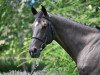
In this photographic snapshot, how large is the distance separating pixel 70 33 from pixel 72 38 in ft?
0.30

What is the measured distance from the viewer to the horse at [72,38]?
678 cm

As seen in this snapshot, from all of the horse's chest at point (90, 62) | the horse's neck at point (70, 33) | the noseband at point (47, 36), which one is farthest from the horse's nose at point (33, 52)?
the horse's chest at point (90, 62)

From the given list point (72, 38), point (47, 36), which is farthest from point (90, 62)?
point (47, 36)

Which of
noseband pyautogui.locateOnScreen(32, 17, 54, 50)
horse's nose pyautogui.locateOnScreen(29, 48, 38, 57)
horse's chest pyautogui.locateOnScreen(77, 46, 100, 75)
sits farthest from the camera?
noseband pyautogui.locateOnScreen(32, 17, 54, 50)

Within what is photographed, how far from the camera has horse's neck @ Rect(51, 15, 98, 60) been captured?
712cm

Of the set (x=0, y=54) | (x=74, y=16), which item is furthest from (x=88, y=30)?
(x=0, y=54)

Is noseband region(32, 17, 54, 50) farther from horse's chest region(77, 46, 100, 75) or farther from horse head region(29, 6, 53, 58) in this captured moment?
horse's chest region(77, 46, 100, 75)

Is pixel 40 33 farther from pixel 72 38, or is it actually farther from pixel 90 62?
pixel 90 62

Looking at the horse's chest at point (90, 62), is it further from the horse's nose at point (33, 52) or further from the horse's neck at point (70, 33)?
the horse's nose at point (33, 52)

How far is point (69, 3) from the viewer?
35.0ft

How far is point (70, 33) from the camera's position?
7.15 meters

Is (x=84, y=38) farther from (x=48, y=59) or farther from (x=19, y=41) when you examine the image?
(x=19, y=41)

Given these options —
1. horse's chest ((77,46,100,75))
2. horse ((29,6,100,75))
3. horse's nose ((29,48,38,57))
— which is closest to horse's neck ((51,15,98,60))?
horse ((29,6,100,75))

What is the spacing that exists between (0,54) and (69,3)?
51.4 ft
